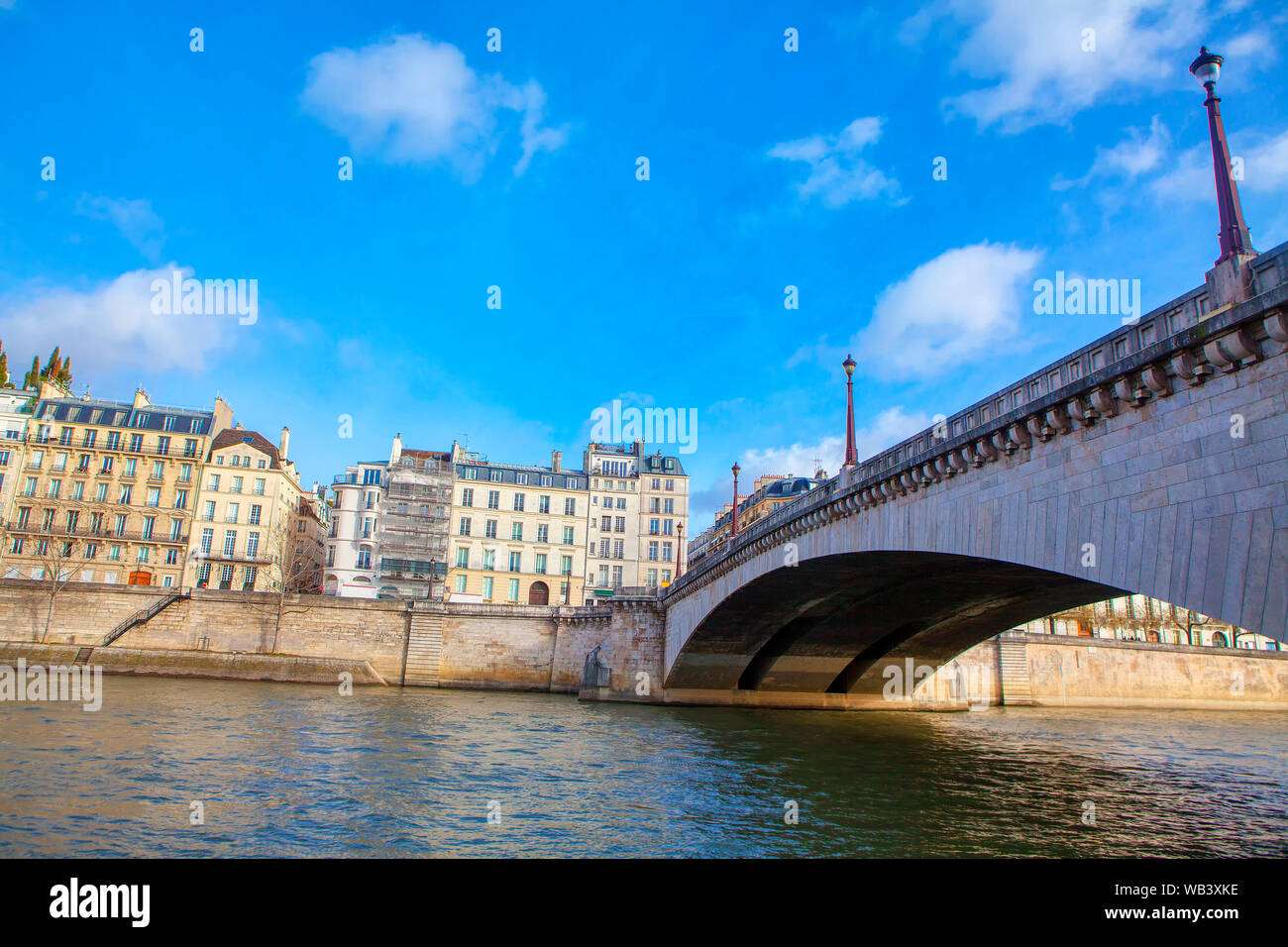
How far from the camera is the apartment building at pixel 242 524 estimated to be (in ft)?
186

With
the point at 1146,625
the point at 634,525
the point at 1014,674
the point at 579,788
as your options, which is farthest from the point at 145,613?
the point at 1146,625

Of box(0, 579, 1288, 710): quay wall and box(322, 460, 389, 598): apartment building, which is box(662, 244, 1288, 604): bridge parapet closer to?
box(0, 579, 1288, 710): quay wall

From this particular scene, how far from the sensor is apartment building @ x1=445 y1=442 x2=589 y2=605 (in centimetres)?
6134

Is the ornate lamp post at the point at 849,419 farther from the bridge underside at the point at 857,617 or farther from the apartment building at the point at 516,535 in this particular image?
the apartment building at the point at 516,535

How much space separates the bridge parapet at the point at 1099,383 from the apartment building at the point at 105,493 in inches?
2114

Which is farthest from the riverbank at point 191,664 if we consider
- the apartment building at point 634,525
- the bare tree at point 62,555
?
the apartment building at point 634,525

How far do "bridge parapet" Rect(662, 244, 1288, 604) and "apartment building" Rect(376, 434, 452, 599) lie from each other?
45.7m

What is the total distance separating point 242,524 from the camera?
190 feet

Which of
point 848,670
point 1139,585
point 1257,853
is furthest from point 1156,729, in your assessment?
point 1139,585

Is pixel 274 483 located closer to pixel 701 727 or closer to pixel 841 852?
pixel 701 727

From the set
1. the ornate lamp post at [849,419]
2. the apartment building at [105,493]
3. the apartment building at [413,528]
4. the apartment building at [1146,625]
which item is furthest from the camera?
the apartment building at [1146,625]

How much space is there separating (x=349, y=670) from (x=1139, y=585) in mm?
38966

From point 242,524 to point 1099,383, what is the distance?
58.8 m

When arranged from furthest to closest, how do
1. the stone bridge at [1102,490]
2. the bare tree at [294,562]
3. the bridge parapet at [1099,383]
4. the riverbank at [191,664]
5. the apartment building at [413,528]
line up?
the apartment building at [413,528] → the bare tree at [294,562] → the riverbank at [191,664] → the bridge parapet at [1099,383] → the stone bridge at [1102,490]
